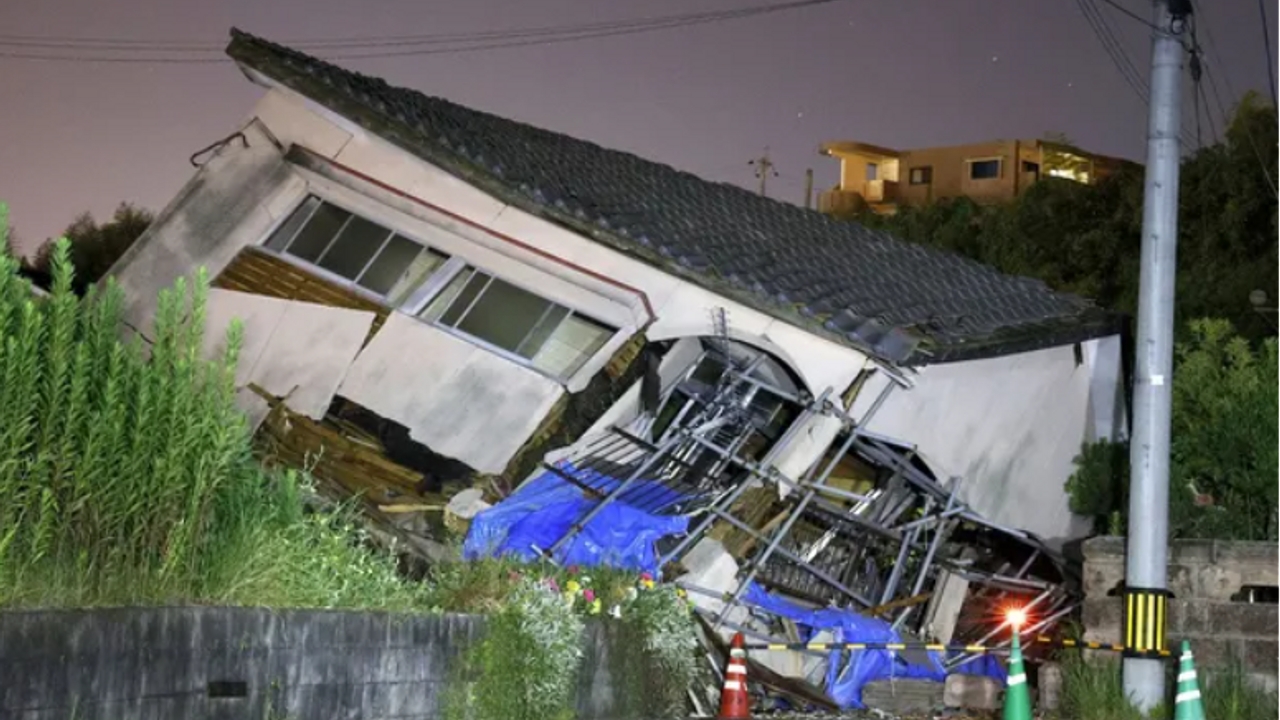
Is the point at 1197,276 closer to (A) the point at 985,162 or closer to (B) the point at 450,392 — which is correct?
(B) the point at 450,392

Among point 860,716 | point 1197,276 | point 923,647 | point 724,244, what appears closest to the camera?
point 923,647

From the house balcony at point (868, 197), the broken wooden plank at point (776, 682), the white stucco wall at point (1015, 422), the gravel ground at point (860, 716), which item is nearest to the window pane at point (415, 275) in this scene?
the white stucco wall at point (1015, 422)

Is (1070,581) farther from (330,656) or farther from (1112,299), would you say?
(1112,299)

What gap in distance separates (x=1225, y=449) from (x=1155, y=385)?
497 cm

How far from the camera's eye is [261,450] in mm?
20906

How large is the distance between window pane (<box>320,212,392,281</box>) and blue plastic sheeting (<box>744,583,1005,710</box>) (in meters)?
6.04

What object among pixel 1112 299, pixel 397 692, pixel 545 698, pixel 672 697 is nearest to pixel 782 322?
pixel 672 697

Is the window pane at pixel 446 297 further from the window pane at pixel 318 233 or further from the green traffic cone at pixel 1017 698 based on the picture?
the green traffic cone at pixel 1017 698

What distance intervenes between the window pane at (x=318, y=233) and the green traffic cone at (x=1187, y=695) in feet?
37.6

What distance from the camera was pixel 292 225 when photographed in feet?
74.6

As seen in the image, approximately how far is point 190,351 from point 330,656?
2.05m

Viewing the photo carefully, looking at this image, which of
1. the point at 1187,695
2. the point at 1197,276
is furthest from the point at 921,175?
the point at 1187,695

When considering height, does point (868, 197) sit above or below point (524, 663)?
above

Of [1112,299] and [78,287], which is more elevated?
[1112,299]
